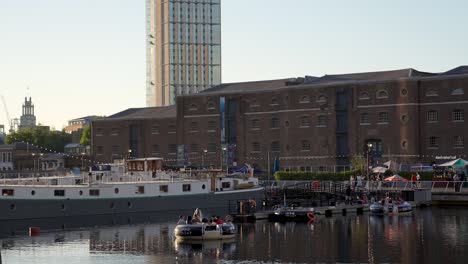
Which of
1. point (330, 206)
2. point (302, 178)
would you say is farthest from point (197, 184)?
point (302, 178)

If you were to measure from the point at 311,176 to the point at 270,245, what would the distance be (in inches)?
2203

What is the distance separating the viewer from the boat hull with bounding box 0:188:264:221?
82188 mm

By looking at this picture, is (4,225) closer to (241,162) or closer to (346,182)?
(346,182)

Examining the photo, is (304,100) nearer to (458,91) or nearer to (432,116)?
(432,116)

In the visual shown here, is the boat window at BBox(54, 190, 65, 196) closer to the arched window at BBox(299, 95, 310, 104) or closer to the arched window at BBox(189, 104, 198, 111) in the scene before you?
the arched window at BBox(299, 95, 310, 104)

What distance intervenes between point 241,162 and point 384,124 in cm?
2511

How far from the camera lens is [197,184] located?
310 ft

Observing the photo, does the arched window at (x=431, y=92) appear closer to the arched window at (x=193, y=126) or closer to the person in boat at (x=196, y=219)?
the arched window at (x=193, y=126)

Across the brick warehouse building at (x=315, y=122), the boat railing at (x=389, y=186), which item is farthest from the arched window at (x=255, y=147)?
the boat railing at (x=389, y=186)

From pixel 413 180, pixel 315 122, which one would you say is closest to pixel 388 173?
pixel 413 180

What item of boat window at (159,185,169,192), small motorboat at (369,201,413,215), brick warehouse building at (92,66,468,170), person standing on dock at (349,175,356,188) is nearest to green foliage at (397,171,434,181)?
person standing on dock at (349,175,356,188)

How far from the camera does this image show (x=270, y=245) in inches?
2667

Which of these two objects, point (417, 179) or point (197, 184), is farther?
point (417, 179)

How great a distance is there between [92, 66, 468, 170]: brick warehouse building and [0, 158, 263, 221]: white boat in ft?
107
